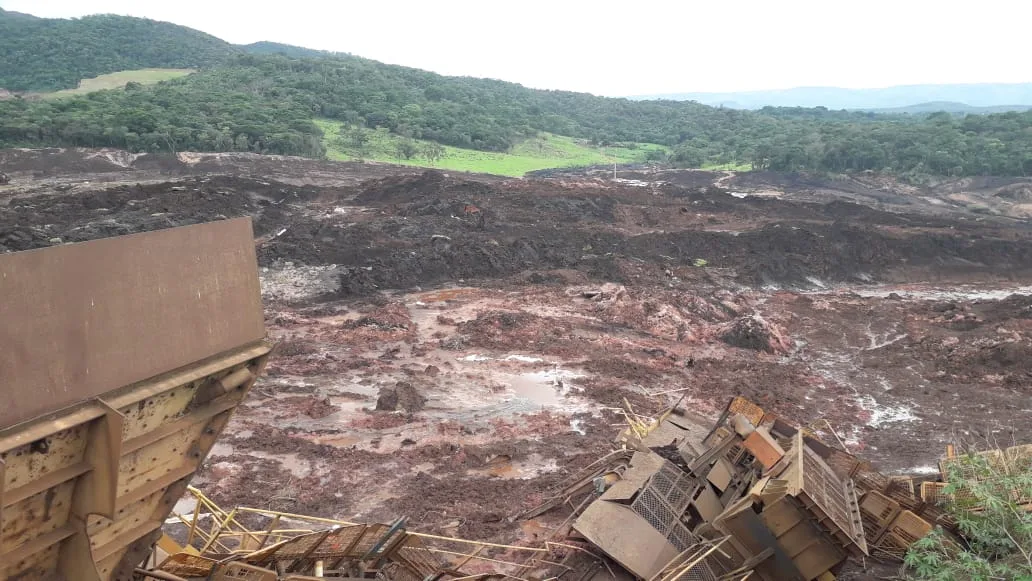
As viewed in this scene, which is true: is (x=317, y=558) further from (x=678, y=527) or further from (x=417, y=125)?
(x=417, y=125)

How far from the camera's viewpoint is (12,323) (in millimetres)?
2852

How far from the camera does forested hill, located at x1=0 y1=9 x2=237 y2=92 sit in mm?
86938

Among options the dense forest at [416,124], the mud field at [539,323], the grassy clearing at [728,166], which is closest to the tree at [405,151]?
the dense forest at [416,124]

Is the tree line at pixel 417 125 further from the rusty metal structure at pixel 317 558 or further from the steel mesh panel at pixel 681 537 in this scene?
the steel mesh panel at pixel 681 537

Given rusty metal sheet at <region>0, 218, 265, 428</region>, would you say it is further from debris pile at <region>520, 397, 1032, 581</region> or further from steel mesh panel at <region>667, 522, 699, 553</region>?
steel mesh panel at <region>667, 522, 699, 553</region>

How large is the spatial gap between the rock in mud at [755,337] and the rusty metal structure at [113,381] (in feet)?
52.3

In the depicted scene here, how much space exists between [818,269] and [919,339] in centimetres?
773

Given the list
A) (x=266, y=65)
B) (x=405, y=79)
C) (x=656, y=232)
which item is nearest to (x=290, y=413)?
(x=656, y=232)

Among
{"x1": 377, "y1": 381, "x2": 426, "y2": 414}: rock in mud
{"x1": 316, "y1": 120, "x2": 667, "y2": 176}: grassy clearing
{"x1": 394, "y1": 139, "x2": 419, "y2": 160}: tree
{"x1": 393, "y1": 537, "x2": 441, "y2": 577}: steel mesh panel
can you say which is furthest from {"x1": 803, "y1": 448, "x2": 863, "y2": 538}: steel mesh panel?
{"x1": 394, "y1": 139, "x2": 419, "y2": 160}: tree

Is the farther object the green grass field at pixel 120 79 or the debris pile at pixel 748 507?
the green grass field at pixel 120 79

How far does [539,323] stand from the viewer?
18.4 meters

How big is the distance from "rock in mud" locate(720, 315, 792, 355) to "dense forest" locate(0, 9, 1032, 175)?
41.1m

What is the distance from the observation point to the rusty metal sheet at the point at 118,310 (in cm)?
290

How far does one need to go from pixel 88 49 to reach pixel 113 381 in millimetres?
120134
